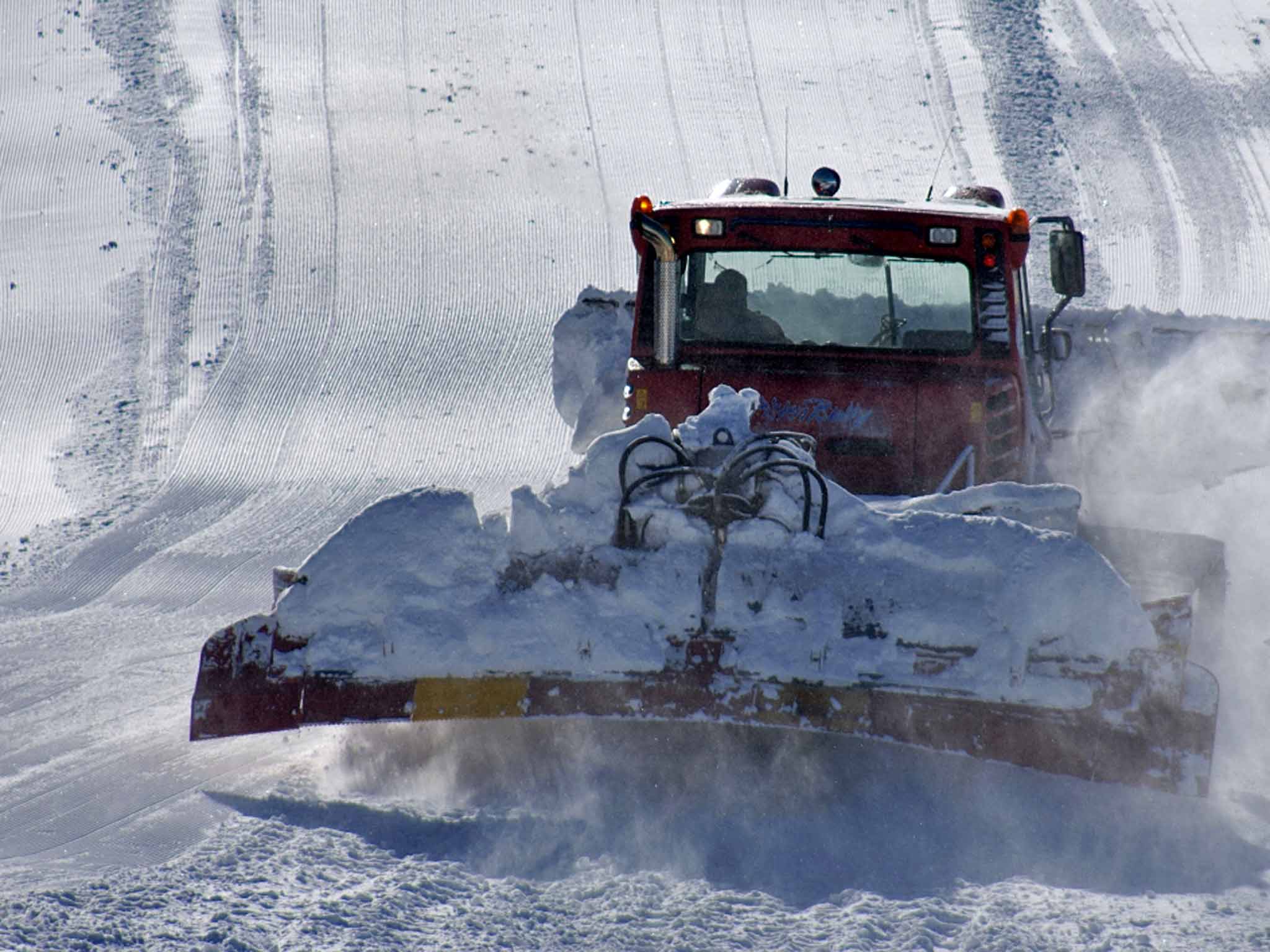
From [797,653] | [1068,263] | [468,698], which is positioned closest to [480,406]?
[1068,263]

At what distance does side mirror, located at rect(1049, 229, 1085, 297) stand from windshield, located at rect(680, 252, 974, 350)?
33cm

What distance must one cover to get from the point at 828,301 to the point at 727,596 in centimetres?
174

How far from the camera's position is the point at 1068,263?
5.12 meters

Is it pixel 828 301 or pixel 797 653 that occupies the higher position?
pixel 828 301

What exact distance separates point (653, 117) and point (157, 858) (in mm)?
13732

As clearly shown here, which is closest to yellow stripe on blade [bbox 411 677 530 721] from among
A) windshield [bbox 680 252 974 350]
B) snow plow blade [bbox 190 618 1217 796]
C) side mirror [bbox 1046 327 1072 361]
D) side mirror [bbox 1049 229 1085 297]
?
snow plow blade [bbox 190 618 1217 796]

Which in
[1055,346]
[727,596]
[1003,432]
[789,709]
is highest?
[1055,346]

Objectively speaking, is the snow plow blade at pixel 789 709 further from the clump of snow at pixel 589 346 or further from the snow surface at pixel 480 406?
the clump of snow at pixel 589 346

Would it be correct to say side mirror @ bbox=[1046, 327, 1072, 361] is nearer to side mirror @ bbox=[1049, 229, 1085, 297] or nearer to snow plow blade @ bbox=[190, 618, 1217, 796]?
side mirror @ bbox=[1049, 229, 1085, 297]

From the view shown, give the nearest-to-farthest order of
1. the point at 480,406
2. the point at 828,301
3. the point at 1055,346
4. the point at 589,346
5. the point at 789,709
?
the point at 789,709
the point at 828,301
the point at 1055,346
the point at 589,346
the point at 480,406

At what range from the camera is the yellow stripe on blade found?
3.99 metres

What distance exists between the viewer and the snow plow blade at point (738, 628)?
3.90m

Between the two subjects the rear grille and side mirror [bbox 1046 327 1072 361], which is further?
side mirror [bbox 1046 327 1072 361]

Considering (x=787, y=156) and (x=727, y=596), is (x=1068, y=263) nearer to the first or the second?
(x=727, y=596)
